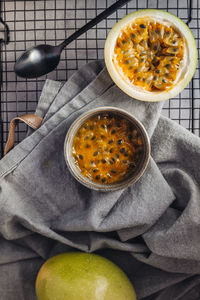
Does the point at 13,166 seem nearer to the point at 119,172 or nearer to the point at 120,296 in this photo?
the point at 119,172

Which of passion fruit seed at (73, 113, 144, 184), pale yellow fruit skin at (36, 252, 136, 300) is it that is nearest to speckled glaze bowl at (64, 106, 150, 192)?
passion fruit seed at (73, 113, 144, 184)

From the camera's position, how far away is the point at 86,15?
37.3 inches

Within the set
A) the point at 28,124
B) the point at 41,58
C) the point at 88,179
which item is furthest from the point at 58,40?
the point at 88,179

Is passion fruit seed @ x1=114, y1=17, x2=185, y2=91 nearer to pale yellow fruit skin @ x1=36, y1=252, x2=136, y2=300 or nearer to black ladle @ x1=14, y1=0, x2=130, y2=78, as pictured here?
black ladle @ x1=14, y1=0, x2=130, y2=78

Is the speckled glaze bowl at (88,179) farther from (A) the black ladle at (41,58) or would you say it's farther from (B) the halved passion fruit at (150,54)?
(A) the black ladle at (41,58)

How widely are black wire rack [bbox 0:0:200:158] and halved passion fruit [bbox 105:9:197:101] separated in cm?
16

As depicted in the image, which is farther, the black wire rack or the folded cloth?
the black wire rack

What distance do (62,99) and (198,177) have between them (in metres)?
0.37

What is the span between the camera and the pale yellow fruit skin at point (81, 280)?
0.77 m

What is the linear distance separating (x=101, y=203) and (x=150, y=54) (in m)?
0.35

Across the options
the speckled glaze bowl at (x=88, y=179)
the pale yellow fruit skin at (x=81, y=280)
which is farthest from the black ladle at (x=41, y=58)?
the pale yellow fruit skin at (x=81, y=280)

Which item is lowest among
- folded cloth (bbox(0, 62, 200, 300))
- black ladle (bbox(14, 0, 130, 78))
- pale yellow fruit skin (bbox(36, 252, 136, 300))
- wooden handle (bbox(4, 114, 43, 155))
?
pale yellow fruit skin (bbox(36, 252, 136, 300))

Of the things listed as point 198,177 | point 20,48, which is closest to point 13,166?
point 20,48

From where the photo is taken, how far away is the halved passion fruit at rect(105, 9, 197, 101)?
78cm
